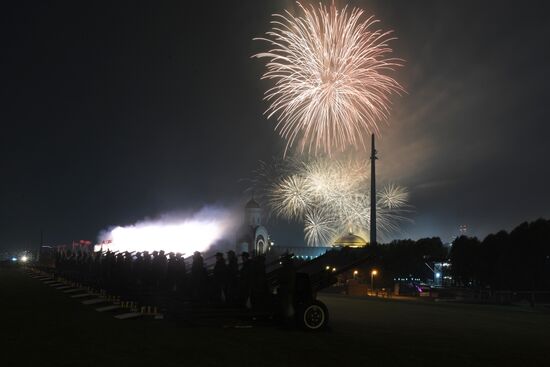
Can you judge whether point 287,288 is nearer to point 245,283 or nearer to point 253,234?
point 245,283

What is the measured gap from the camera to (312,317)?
16.9 meters

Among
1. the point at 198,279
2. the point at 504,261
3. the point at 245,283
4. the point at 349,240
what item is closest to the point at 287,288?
the point at 245,283

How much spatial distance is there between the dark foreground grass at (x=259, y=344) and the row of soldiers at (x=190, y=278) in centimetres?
195


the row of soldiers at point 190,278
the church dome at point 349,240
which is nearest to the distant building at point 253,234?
the church dome at point 349,240

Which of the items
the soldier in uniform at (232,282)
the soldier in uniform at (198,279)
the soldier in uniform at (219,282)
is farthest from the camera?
the soldier in uniform at (198,279)

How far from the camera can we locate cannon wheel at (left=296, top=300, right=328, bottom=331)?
1683cm

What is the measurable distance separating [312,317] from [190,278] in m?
7.20

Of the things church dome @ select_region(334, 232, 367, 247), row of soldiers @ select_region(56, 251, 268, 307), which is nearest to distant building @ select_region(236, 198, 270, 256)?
church dome @ select_region(334, 232, 367, 247)

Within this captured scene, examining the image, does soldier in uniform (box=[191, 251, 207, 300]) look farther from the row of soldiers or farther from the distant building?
the distant building

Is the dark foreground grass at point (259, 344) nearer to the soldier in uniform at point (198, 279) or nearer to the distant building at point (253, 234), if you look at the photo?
the soldier in uniform at point (198, 279)

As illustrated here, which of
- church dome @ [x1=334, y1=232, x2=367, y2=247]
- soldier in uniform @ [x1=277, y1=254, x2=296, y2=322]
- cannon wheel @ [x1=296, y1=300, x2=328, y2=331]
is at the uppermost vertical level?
church dome @ [x1=334, y1=232, x2=367, y2=247]

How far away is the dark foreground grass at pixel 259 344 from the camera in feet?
37.6

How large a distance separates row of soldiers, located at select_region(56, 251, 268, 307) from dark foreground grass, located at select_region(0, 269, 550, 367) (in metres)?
1.95

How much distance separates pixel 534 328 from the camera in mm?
20812
